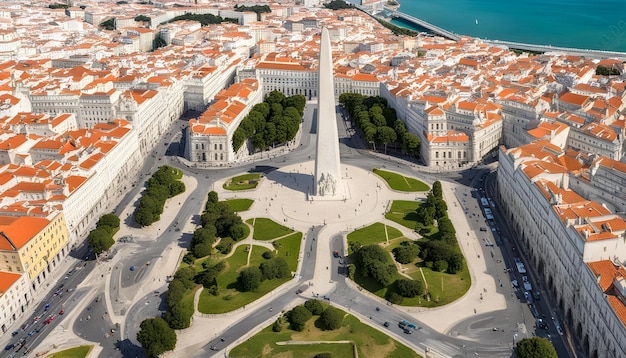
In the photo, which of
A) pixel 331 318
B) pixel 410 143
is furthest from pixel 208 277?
pixel 410 143

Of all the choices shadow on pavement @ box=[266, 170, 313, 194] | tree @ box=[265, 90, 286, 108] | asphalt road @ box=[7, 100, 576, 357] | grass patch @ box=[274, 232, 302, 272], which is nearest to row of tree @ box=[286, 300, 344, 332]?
asphalt road @ box=[7, 100, 576, 357]

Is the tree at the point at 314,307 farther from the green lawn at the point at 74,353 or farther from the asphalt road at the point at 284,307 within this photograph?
the green lawn at the point at 74,353

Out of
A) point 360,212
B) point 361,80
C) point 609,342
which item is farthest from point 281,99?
point 609,342

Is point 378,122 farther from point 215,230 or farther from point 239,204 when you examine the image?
point 215,230

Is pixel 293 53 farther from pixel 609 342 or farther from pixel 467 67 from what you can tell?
pixel 609 342

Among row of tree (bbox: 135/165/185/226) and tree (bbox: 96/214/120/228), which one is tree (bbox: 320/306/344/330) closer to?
row of tree (bbox: 135/165/185/226)

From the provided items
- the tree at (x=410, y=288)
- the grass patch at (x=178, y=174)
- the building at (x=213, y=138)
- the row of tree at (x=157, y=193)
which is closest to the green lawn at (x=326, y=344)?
the tree at (x=410, y=288)
